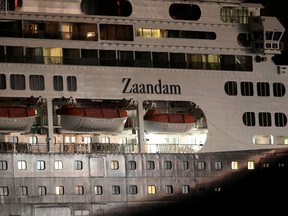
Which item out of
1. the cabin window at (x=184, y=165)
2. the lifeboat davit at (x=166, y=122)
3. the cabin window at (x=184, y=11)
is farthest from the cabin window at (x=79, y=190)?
the cabin window at (x=184, y=11)

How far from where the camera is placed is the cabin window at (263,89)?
188 feet

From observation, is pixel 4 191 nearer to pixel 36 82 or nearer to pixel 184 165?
pixel 36 82

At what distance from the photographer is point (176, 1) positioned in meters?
56.5

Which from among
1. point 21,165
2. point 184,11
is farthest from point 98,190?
point 184,11

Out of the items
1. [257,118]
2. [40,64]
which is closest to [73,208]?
[40,64]

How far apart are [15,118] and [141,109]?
17.7 feet

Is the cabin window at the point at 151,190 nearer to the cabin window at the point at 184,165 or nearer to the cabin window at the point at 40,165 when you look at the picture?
the cabin window at the point at 184,165

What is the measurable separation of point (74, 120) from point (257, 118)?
818 centimetres

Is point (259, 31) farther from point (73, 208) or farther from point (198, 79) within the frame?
point (73, 208)

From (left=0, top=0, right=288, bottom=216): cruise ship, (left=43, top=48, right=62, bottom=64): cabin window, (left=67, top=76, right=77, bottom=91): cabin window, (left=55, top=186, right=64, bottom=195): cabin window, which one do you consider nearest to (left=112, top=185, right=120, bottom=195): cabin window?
(left=0, top=0, right=288, bottom=216): cruise ship

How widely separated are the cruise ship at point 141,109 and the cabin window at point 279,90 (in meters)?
0.05

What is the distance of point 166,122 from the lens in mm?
54625

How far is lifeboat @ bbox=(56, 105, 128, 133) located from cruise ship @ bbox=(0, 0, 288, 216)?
0.05 metres

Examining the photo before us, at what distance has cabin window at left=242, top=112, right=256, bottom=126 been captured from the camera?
56.6 metres
